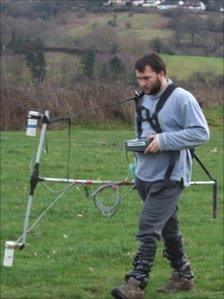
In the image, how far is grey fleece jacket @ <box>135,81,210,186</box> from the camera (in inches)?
258

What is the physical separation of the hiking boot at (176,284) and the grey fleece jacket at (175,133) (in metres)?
1.08

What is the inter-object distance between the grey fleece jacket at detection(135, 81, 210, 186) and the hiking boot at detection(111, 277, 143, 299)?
91 centimetres

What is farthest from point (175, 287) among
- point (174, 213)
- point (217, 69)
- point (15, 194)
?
point (217, 69)

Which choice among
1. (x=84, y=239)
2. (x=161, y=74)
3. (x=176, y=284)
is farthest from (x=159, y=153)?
(x=84, y=239)

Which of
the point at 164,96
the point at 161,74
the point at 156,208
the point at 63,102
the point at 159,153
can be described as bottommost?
the point at 156,208

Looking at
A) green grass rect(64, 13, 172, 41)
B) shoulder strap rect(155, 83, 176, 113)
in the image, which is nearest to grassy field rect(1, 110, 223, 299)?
shoulder strap rect(155, 83, 176, 113)

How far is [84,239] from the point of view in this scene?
993 centimetres

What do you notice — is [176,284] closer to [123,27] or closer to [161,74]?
[161,74]

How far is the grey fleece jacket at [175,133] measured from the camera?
655cm

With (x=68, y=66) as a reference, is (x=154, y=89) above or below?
below

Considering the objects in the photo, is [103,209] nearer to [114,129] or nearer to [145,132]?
[145,132]

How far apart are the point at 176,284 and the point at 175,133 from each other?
1609 millimetres

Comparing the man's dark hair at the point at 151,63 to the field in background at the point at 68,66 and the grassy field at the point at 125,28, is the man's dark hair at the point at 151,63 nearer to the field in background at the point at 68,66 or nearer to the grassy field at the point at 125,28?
the grassy field at the point at 125,28

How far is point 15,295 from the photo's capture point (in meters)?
7.22
